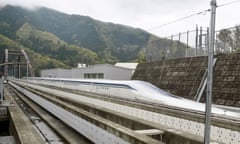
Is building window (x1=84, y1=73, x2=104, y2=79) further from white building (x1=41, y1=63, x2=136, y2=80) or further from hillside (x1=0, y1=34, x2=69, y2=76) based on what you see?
hillside (x1=0, y1=34, x2=69, y2=76)

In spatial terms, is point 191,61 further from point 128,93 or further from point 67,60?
point 67,60

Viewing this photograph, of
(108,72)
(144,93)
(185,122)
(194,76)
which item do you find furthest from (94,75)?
(185,122)

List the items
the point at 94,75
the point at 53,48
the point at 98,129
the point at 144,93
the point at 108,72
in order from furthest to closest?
the point at 53,48 → the point at 94,75 → the point at 108,72 → the point at 144,93 → the point at 98,129

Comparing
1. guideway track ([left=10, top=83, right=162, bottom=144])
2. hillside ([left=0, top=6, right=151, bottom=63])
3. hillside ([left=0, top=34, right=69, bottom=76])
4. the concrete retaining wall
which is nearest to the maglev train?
the concrete retaining wall

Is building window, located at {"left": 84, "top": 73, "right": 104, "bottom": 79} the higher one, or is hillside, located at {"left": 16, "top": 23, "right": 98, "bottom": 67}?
hillside, located at {"left": 16, "top": 23, "right": 98, "bottom": 67}

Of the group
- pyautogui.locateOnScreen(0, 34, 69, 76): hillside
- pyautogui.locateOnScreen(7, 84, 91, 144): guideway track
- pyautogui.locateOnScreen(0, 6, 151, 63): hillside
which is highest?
pyautogui.locateOnScreen(0, 6, 151, 63): hillside

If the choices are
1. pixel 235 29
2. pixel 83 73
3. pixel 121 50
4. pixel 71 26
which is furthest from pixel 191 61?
pixel 71 26

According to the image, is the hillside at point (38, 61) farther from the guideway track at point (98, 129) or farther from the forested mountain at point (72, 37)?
the guideway track at point (98, 129)

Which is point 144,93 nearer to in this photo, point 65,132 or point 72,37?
point 65,132

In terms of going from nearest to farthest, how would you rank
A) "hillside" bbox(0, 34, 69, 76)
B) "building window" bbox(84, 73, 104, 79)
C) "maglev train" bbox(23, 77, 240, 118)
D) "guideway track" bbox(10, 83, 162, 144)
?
"guideway track" bbox(10, 83, 162, 144)
"maglev train" bbox(23, 77, 240, 118)
"building window" bbox(84, 73, 104, 79)
"hillside" bbox(0, 34, 69, 76)

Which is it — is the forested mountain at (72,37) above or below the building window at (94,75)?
above

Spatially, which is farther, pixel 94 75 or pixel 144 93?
pixel 94 75

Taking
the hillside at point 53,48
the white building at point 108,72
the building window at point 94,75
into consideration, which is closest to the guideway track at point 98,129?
the white building at point 108,72

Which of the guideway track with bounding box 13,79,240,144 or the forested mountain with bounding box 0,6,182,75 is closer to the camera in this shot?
the guideway track with bounding box 13,79,240,144
